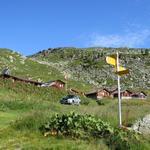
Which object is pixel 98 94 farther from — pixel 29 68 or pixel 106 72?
pixel 106 72

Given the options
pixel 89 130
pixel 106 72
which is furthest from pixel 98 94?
pixel 89 130

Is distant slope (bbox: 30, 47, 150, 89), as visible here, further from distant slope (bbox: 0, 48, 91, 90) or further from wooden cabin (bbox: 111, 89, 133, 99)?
wooden cabin (bbox: 111, 89, 133, 99)

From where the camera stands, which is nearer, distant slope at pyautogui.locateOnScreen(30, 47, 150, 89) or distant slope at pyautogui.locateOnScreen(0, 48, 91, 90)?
distant slope at pyautogui.locateOnScreen(0, 48, 91, 90)

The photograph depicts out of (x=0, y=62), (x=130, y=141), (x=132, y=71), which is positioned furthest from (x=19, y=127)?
(x=132, y=71)

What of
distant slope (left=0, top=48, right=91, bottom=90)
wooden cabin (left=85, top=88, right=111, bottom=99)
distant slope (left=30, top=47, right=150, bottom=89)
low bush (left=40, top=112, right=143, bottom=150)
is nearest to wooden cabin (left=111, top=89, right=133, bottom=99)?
wooden cabin (left=85, top=88, right=111, bottom=99)

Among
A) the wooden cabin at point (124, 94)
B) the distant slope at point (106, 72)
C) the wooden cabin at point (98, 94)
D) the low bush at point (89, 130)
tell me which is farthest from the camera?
the distant slope at point (106, 72)

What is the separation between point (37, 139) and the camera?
14.6 m

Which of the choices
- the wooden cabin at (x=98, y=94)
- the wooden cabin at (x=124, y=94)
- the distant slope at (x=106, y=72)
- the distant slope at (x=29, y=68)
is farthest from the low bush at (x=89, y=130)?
the distant slope at (x=106, y=72)

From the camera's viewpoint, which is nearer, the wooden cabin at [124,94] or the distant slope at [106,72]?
the wooden cabin at [124,94]

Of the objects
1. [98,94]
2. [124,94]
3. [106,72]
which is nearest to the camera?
[98,94]

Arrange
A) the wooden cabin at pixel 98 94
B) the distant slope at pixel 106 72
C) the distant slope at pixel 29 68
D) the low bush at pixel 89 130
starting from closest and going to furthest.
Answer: the low bush at pixel 89 130 → the wooden cabin at pixel 98 94 → the distant slope at pixel 29 68 → the distant slope at pixel 106 72

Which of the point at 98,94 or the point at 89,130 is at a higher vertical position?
the point at 98,94

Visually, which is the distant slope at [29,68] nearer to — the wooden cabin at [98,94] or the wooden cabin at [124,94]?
the wooden cabin at [124,94]

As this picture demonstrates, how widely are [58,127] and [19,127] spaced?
1.64 metres
